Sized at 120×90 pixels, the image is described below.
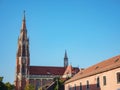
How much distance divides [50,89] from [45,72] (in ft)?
172

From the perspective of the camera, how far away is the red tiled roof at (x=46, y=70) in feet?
393

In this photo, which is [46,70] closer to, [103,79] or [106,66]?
[106,66]

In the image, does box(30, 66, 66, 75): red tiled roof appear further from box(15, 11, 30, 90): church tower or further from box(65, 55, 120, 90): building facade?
box(65, 55, 120, 90): building facade

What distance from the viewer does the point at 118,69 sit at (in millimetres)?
31969

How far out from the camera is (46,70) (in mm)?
123375

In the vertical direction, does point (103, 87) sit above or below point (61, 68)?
below

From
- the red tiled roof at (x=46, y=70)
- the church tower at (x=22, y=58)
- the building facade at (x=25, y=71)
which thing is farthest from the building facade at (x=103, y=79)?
the red tiled roof at (x=46, y=70)

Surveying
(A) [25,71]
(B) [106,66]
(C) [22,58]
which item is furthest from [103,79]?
(C) [22,58]

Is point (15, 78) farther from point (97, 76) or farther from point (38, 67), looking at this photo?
point (97, 76)

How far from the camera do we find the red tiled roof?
11981 centimetres

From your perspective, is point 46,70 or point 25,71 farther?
point 46,70

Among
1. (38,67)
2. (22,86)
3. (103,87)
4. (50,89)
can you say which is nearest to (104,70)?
(103,87)

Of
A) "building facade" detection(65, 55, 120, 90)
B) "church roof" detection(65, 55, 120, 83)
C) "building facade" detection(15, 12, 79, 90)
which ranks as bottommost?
"building facade" detection(65, 55, 120, 90)

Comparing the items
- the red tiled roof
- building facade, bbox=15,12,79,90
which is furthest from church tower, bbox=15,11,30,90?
the red tiled roof
